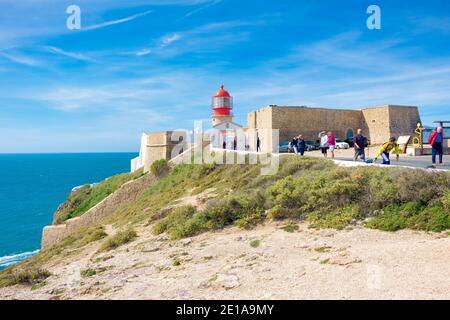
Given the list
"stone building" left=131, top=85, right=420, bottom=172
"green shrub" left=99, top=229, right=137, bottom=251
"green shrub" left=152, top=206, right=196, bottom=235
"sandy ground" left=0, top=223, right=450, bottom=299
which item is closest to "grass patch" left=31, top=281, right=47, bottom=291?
"sandy ground" left=0, top=223, right=450, bottom=299

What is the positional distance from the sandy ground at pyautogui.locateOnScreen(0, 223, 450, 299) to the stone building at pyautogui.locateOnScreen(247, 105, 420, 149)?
2183cm

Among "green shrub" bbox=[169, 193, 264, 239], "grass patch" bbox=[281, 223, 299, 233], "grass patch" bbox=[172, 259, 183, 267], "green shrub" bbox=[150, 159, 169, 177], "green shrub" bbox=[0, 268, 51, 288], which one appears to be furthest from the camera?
"green shrub" bbox=[150, 159, 169, 177]

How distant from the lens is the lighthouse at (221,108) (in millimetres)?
29984

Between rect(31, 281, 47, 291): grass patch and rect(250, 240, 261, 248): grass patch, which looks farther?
rect(31, 281, 47, 291): grass patch

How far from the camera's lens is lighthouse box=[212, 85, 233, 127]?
98.4 feet

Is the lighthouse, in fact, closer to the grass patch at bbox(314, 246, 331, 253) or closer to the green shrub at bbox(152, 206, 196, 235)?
the green shrub at bbox(152, 206, 196, 235)

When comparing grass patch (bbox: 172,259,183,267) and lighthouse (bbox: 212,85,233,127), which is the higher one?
lighthouse (bbox: 212,85,233,127)

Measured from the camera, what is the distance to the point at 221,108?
30.1m

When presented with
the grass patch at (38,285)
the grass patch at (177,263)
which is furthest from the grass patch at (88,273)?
the grass patch at (177,263)

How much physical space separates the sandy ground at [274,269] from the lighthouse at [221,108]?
850 inches

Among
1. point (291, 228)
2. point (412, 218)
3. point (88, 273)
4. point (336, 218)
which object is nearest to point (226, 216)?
point (291, 228)

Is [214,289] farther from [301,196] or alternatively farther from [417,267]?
[301,196]

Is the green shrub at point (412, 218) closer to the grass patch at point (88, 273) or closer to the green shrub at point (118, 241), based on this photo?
the grass patch at point (88, 273)
